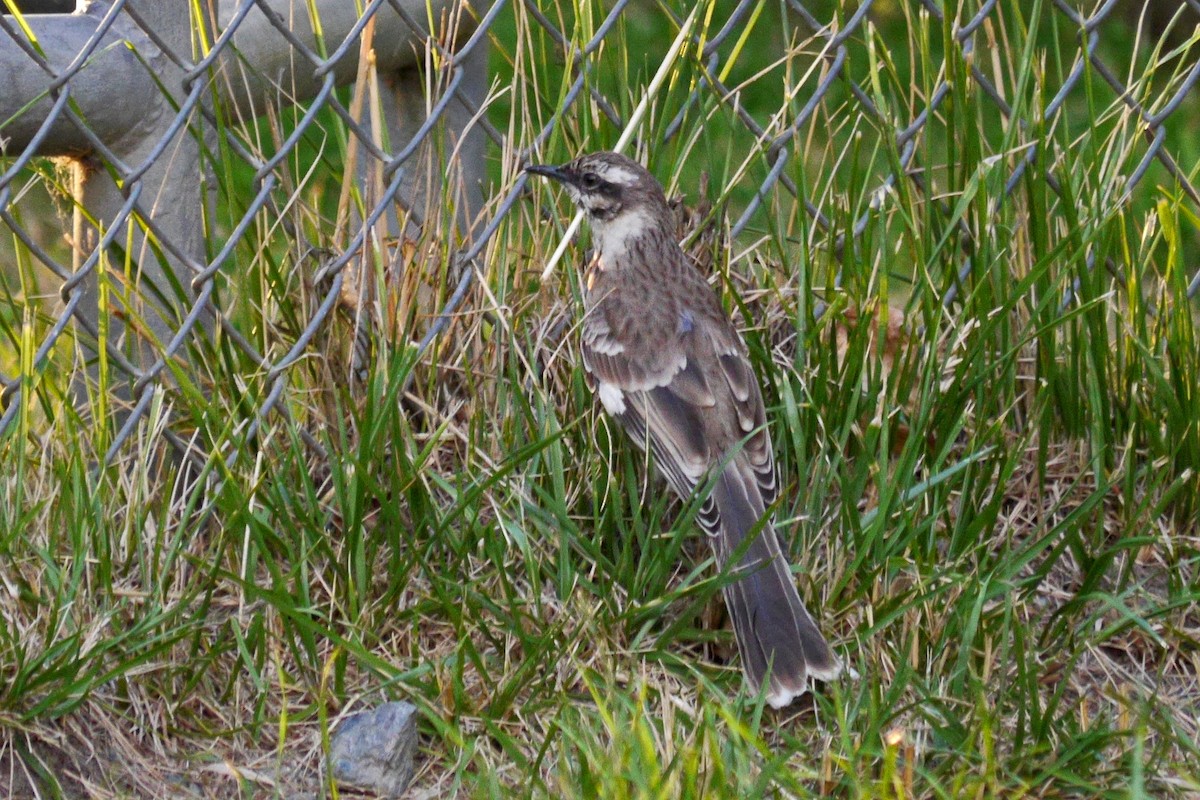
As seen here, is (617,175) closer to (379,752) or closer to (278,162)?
(278,162)

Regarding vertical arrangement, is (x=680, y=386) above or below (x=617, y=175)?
below

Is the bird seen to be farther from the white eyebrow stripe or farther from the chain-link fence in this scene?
the chain-link fence

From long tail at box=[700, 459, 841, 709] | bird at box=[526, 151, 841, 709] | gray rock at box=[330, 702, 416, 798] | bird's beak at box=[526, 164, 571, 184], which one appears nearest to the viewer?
gray rock at box=[330, 702, 416, 798]

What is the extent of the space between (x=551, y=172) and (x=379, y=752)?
1.72 metres

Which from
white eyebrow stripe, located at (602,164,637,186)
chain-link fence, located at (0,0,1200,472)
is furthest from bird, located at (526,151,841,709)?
chain-link fence, located at (0,0,1200,472)

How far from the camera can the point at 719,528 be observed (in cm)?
411

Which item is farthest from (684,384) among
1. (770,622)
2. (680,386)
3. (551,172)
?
(770,622)

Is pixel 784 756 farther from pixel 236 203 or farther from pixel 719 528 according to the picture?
pixel 236 203

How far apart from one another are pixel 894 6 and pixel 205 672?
9.21 meters

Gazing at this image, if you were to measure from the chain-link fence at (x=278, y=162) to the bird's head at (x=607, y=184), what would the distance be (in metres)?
0.14

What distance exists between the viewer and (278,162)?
4.25 metres

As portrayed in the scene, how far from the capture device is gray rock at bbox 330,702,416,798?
143 inches

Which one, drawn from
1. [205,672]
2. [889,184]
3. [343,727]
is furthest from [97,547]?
[889,184]

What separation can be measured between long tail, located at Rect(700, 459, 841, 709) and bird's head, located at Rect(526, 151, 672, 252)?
0.96 meters
